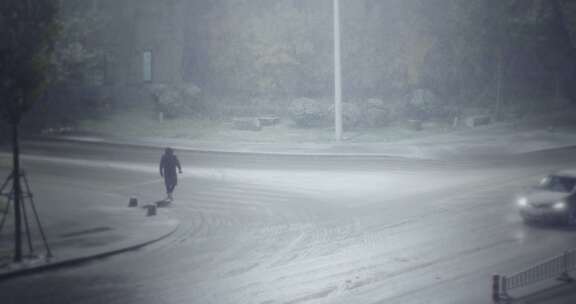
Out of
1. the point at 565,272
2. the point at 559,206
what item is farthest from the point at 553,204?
the point at 565,272

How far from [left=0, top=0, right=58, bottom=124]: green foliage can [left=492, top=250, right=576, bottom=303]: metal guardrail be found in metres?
10.3

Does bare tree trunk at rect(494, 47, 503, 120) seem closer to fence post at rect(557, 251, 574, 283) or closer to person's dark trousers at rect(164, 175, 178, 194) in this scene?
person's dark trousers at rect(164, 175, 178, 194)

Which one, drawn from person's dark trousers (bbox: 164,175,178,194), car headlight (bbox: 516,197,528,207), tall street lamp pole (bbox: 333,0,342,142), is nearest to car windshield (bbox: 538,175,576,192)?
car headlight (bbox: 516,197,528,207)

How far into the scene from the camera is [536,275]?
1338 cm

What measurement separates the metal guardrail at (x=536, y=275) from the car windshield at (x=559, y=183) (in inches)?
177

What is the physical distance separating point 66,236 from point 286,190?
8.60m

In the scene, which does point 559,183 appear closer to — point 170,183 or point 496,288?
point 496,288

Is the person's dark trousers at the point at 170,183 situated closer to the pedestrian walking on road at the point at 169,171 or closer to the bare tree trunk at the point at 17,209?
the pedestrian walking on road at the point at 169,171

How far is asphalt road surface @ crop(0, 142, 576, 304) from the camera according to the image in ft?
43.6

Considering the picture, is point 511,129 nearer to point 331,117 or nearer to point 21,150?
point 331,117

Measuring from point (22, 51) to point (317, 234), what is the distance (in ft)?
26.5

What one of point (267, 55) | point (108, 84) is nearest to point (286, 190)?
point (267, 55)

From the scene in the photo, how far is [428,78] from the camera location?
147 ft

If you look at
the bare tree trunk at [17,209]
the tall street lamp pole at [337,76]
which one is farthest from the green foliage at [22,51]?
the tall street lamp pole at [337,76]
